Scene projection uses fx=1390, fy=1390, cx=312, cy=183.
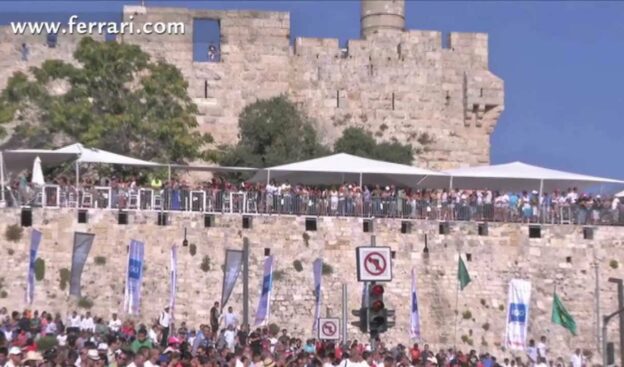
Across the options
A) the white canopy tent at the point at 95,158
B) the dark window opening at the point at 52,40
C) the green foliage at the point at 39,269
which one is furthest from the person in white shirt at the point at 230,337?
the dark window opening at the point at 52,40

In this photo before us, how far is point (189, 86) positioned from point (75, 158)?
1001 centimetres

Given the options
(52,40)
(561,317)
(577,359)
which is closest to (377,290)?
(577,359)

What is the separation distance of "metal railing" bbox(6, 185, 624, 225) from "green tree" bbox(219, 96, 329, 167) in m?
6.70

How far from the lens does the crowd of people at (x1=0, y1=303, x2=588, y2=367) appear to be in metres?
20.0

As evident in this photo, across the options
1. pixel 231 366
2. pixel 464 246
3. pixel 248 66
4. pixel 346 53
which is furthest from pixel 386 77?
pixel 231 366

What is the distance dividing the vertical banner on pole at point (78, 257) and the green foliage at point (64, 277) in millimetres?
726

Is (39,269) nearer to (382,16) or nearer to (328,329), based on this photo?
(328,329)

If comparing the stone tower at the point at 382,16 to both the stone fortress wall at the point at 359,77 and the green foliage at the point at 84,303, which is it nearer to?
the stone fortress wall at the point at 359,77

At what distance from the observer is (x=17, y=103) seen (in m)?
39.8

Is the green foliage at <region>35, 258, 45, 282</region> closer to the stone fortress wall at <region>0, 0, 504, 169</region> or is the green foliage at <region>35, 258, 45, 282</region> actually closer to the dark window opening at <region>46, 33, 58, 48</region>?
the stone fortress wall at <region>0, 0, 504, 169</region>

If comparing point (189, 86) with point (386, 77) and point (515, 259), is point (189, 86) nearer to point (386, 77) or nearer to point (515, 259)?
point (386, 77)

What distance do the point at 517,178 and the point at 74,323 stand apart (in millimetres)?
13549

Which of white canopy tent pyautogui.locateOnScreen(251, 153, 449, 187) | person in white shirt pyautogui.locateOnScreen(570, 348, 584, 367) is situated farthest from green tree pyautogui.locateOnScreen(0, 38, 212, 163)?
person in white shirt pyautogui.locateOnScreen(570, 348, 584, 367)

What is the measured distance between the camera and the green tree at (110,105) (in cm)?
3925
